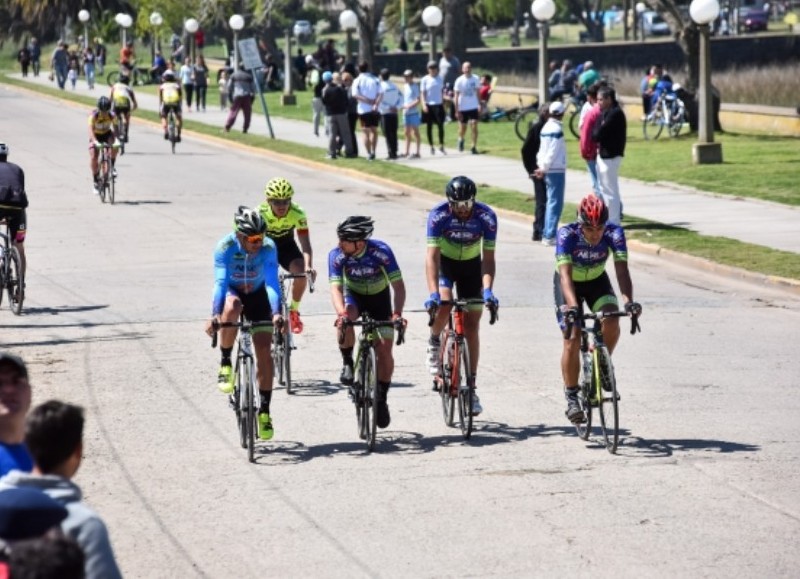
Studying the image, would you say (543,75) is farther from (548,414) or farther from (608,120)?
(548,414)

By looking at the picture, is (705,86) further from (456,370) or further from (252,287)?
(252,287)

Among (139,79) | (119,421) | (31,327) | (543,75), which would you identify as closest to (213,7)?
(139,79)

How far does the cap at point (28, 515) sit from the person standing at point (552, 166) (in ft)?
61.2

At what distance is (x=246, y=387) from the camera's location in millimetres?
11625

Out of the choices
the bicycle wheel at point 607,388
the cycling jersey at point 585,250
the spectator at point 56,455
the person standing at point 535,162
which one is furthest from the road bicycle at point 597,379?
the person standing at point 535,162

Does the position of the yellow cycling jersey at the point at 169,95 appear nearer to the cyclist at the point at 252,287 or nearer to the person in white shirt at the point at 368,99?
the person in white shirt at the point at 368,99

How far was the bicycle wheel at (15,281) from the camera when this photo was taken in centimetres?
1848

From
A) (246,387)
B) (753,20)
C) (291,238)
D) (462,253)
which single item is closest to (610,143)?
(291,238)

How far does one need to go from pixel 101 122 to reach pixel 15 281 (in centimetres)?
1025

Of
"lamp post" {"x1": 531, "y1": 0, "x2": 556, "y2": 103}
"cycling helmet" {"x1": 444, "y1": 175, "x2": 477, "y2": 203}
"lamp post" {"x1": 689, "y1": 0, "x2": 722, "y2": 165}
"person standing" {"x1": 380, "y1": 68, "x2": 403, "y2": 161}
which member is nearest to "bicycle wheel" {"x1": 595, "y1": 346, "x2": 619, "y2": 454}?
"cycling helmet" {"x1": 444, "y1": 175, "x2": 477, "y2": 203}

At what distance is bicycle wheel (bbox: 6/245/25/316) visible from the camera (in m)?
18.5

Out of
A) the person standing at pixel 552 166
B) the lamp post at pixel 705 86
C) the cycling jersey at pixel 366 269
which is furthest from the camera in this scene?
the lamp post at pixel 705 86

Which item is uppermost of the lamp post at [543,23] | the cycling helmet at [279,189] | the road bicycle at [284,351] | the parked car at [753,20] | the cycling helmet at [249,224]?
the parked car at [753,20]

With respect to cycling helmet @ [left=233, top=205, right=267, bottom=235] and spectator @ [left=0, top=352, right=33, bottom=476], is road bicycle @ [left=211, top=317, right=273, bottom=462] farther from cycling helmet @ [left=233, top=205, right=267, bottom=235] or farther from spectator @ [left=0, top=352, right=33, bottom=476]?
spectator @ [left=0, top=352, right=33, bottom=476]
